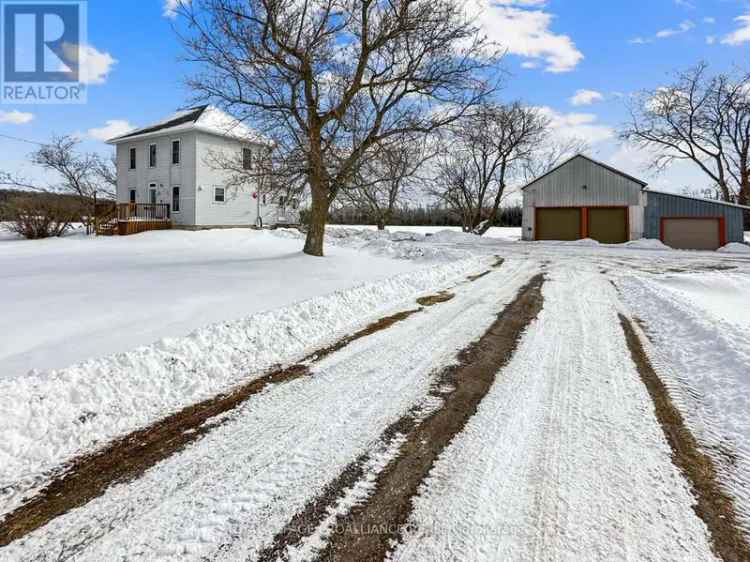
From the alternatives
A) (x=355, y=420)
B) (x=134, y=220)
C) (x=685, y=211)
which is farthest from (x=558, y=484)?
Answer: (x=685, y=211)

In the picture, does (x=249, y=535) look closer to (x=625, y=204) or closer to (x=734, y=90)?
(x=625, y=204)

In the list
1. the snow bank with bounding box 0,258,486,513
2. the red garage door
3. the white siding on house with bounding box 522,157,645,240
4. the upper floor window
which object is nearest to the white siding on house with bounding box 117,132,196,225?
the upper floor window

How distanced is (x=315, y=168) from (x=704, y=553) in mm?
10297

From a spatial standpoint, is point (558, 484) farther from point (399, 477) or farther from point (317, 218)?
point (317, 218)

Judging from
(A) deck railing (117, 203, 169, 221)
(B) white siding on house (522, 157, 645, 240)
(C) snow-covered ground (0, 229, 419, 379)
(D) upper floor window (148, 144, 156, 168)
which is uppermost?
(D) upper floor window (148, 144, 156, 168)

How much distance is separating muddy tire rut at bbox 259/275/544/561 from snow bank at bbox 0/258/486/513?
156cm

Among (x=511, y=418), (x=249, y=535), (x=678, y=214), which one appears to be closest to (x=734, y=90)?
(x=678, y=214)

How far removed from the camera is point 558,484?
7.29ft

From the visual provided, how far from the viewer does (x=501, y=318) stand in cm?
598

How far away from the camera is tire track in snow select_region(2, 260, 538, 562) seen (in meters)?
1.81

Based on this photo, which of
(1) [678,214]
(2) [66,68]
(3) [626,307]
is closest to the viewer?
(3) [626,307]

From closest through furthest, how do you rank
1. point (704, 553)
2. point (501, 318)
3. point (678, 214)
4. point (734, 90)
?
point (704, 553) → point (501, 318) → point (678, 214) → point (734, 90)

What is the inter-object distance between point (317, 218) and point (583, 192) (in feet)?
66.3

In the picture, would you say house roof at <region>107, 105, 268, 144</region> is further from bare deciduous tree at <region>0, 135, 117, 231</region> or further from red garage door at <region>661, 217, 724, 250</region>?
red garage door at <region>661, 217, 724, 250</region>
